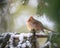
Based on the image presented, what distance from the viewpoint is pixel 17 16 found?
1.45 m

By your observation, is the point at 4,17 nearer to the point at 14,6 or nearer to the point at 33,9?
the point at 14,6

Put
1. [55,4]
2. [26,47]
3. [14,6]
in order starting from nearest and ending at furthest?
1. [55,4]
2. [26,47]
3. [14,6]

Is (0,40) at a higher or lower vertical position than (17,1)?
lower

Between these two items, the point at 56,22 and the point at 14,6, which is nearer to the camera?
the point at 56,22

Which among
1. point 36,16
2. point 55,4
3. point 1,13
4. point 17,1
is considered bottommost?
point 55,4

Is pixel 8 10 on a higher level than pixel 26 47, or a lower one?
higher

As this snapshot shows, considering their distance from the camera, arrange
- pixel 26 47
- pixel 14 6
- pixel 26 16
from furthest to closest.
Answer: pixel 14 6, pixel 26 16, pixel 26 47

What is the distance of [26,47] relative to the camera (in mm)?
889

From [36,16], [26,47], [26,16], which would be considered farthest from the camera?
[26,16]

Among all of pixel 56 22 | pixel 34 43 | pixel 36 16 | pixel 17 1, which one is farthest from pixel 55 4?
pixel 17 1

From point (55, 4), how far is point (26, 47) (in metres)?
0.68

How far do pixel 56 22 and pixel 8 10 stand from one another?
128 cm

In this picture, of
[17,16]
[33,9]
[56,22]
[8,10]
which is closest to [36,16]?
[33,9]

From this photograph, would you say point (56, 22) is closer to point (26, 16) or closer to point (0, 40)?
point (0, 40)
